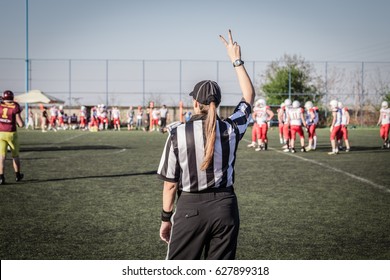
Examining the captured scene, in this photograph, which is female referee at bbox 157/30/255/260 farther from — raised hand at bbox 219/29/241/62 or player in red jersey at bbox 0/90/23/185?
player in red jersey at bbox 0/90/23/185

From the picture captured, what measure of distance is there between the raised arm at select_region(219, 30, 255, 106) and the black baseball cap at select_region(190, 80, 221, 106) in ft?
1.50

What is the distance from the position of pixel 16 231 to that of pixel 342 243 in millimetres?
4449

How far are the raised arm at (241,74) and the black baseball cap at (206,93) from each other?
1.50 feet

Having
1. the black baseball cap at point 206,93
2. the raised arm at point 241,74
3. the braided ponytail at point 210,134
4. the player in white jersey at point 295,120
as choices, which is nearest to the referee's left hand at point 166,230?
the braided ponytail at point 210,134

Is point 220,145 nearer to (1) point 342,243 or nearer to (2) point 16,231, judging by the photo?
(1) point 342,243

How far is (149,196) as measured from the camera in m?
9.77

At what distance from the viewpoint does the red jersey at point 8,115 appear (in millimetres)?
11117

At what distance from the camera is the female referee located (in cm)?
359

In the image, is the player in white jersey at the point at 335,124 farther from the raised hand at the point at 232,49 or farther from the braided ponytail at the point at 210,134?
the braided ponytail at the point at 210,134

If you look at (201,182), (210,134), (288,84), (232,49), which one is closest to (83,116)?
(288,84)

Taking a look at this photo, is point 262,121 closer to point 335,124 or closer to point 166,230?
point 335,124

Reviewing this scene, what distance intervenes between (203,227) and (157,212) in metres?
4.81

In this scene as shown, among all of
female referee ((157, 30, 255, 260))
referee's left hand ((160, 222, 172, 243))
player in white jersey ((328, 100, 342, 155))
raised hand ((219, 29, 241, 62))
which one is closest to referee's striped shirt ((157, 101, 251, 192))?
female referee ((157, 30, 255, 260))

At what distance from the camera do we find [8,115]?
11.1 meters
